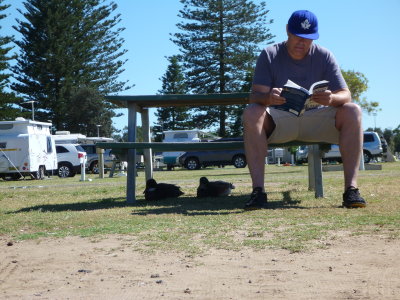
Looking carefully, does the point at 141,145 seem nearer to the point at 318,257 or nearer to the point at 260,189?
the point at 260,189

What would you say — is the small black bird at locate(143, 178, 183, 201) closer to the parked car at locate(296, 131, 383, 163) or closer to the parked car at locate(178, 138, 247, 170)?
the parked car at locate(296, 131, 383, 163)

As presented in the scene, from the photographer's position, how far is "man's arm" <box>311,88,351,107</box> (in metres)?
4.48

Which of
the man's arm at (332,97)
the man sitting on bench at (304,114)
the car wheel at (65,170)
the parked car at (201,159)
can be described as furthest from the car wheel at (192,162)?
the man's arm at (332,97)

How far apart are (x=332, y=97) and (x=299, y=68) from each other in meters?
0.45

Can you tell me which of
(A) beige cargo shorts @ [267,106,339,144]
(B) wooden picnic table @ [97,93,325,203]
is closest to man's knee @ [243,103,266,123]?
(A) beige cargo shorts @ [267,106,339,144]

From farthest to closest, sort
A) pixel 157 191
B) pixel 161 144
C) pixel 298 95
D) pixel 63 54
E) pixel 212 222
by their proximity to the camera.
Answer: pixel 63 54, pixel 157 191, pixel 161 144, pixel 298 95, pixel 212 222

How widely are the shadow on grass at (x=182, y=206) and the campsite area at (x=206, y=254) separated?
65 millimetres

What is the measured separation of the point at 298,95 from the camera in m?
4.54

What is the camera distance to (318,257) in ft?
8.98

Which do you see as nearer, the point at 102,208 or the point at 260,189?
the point at 260,189

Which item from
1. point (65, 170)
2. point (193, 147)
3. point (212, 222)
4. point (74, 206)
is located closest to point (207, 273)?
point (212, 222)

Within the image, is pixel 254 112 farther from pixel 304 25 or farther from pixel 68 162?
pixel 68 162

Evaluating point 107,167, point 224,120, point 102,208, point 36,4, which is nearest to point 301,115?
point 102,208

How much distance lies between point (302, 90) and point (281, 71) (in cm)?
48
